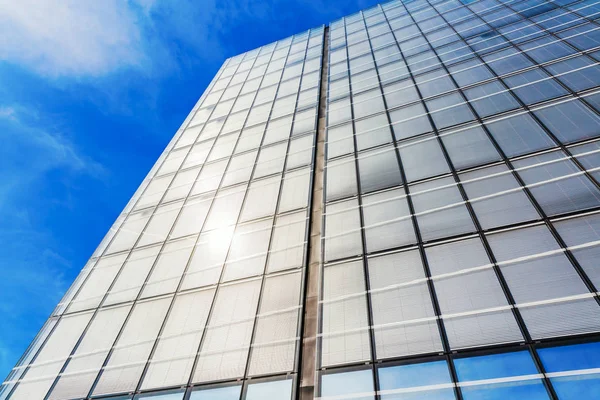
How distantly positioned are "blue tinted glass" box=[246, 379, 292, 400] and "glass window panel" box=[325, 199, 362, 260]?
393 cm

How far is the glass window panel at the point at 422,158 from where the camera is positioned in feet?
40.1

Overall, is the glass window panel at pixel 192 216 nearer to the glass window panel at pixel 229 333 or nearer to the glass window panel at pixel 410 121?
the glass window panel at pixel 229 333

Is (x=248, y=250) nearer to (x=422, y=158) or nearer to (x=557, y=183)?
(x=422, y=158)

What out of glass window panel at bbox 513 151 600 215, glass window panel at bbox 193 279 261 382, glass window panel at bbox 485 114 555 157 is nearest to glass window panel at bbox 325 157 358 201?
glass window panel at bbox 193 279 261 382

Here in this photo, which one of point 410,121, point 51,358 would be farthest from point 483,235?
point 51,358

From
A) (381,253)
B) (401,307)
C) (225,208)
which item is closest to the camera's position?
(401,307)

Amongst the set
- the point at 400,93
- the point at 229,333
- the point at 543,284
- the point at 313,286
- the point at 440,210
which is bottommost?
the point at 229,333

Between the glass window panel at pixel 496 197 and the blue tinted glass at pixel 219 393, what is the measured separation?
26.0ft

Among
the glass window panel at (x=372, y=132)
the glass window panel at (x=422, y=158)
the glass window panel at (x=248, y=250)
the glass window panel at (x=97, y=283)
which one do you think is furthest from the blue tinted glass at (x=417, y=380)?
the glass window panel at (x=97, y=283)

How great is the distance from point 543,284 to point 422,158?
21.2ft

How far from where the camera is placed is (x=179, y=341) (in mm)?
10305

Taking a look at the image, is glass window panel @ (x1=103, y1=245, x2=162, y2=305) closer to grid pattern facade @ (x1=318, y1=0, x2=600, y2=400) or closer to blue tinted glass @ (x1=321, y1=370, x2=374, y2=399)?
grid pattern facade @ (x1=318, y1=0, x2=600, y2=400)

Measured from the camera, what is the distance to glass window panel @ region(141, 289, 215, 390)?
9.46 m

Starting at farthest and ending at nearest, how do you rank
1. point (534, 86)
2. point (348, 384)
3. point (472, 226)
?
point (534, 86)
point (472, 226)
point (348, 384)
